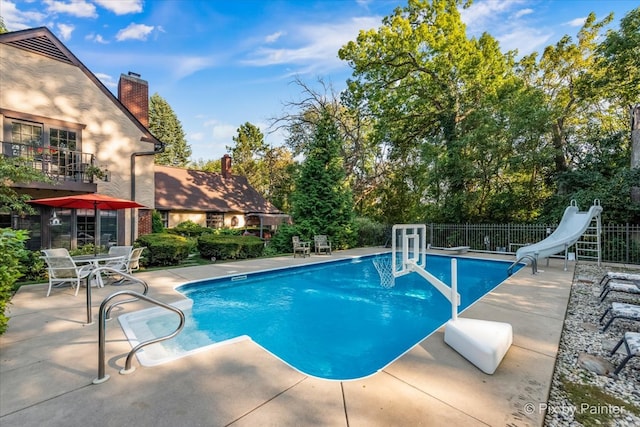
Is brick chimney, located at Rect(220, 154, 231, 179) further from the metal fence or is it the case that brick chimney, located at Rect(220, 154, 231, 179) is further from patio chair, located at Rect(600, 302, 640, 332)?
patio chair, located at Rect(600, 302, 640, 332)

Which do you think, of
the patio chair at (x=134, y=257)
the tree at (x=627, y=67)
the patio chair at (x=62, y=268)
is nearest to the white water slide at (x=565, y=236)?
the tree at (x=627, y=67)

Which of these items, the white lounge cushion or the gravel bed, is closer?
the gravel bed

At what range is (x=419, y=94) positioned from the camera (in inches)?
733

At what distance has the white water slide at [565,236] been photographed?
979 cm

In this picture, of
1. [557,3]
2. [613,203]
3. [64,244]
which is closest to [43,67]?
[64,244]

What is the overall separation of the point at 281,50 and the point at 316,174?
22.7 ft

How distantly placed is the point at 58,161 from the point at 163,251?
5484 millimetres

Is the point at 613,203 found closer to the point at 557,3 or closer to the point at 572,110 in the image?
the point at 572,110

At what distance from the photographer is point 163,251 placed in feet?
34.0

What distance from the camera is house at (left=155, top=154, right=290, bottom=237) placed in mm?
21125

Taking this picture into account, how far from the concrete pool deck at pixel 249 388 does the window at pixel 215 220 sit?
63.5 feet

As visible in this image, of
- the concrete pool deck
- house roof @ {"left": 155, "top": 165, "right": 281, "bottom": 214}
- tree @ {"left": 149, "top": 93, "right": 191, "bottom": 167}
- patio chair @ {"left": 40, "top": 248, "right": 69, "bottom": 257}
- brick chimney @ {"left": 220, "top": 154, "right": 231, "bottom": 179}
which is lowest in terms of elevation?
the concrete pool deck

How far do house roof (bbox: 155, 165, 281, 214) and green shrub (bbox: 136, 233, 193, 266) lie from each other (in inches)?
413

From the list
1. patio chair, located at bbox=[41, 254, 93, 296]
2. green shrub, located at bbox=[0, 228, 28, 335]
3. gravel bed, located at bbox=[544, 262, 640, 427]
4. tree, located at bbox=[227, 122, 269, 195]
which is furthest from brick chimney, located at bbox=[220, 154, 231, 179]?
gravel bed, located at bbox=[544, 262, 640, 427]
